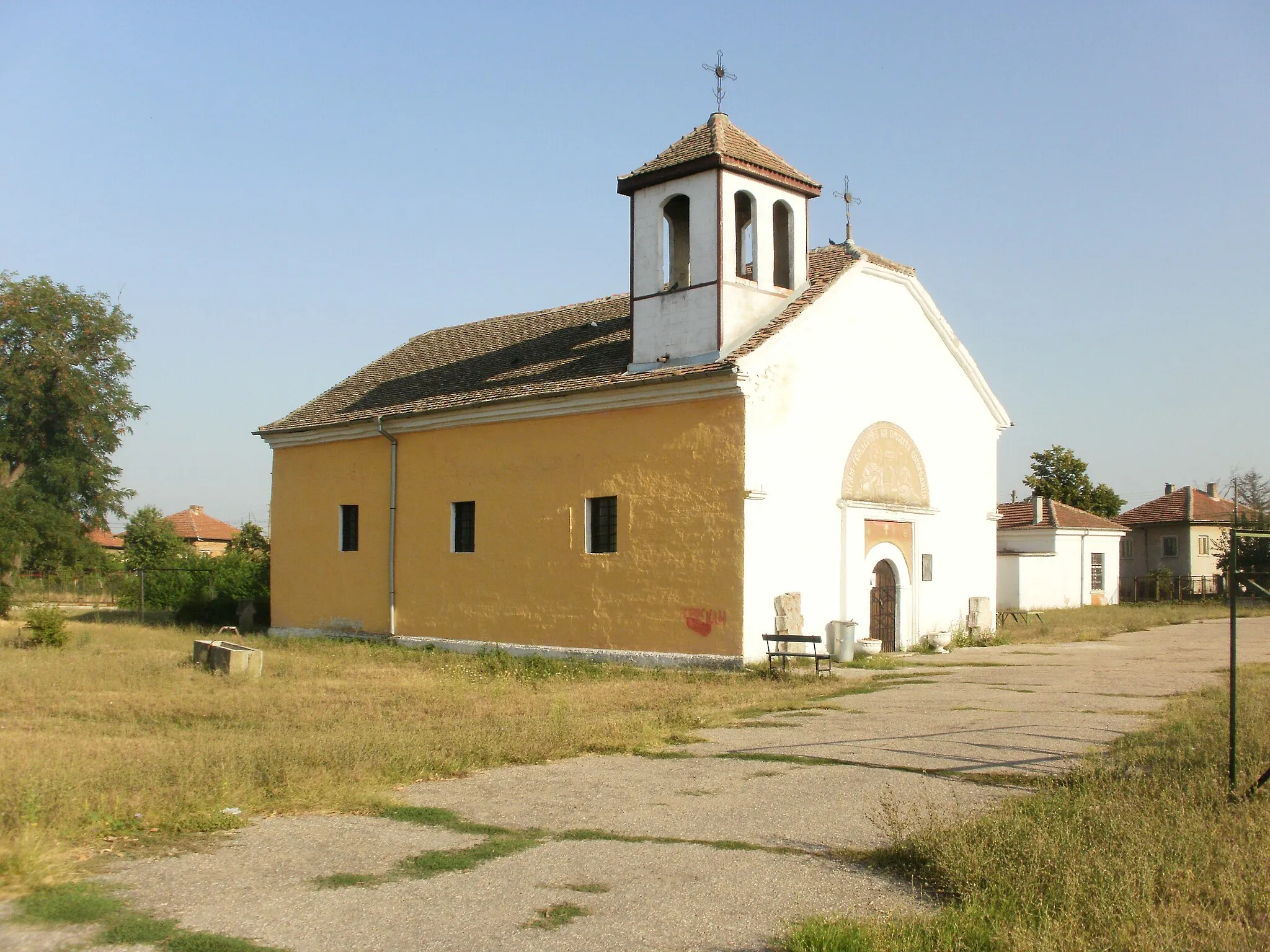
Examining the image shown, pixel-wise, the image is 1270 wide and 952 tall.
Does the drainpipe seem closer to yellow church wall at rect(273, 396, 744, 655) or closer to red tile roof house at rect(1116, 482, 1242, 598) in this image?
yellow church wall at rect(273, 396, 744, 655)

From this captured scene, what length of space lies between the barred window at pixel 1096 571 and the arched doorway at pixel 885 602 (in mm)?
23335

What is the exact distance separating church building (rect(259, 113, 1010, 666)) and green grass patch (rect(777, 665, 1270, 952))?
10.2 m

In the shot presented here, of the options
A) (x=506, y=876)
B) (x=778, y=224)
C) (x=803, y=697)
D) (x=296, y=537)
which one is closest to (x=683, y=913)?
(x=506, y=876)

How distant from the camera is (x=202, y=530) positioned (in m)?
75.6

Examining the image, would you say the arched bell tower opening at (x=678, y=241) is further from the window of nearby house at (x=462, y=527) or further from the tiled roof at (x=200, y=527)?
the tiled roof at (x=200, y=527)

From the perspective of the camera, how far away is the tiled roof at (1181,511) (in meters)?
49.9

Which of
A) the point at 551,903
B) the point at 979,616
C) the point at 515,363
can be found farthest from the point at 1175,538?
the point at 551,903

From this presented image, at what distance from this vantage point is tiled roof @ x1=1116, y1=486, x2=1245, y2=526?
49906mm

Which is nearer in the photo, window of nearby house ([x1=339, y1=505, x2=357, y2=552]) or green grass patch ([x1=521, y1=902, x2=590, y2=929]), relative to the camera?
green grass patch ([x1=521, y1=902, x2=590, y2=929])

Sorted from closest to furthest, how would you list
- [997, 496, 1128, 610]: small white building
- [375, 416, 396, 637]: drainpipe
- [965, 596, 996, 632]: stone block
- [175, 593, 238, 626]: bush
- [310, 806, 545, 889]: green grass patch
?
[310, 806, 545, 889]: green grass patch < [965, 596, 996, 632]: stone block < [375, 416, 396, 637]: drainpipe < [175, 593, 238, 626]: bush < [997, 496, 1128, 610]: small white building

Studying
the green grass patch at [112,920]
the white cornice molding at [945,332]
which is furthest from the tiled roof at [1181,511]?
the green grass patch at [112,920]

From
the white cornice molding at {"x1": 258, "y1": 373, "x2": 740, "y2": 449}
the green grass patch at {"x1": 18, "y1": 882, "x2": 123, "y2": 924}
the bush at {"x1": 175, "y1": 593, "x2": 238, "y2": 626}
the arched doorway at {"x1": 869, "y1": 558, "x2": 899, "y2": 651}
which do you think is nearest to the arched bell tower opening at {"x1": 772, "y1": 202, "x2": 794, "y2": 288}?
the white cornice molding at {"x1": 258, "y1": 373, "x2": 740, "y2": 449}

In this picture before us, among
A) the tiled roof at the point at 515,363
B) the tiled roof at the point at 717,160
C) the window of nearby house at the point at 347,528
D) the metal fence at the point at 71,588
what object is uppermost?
the tiled roof at the point at 717,160

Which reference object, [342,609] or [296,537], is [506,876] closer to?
[342,609]
